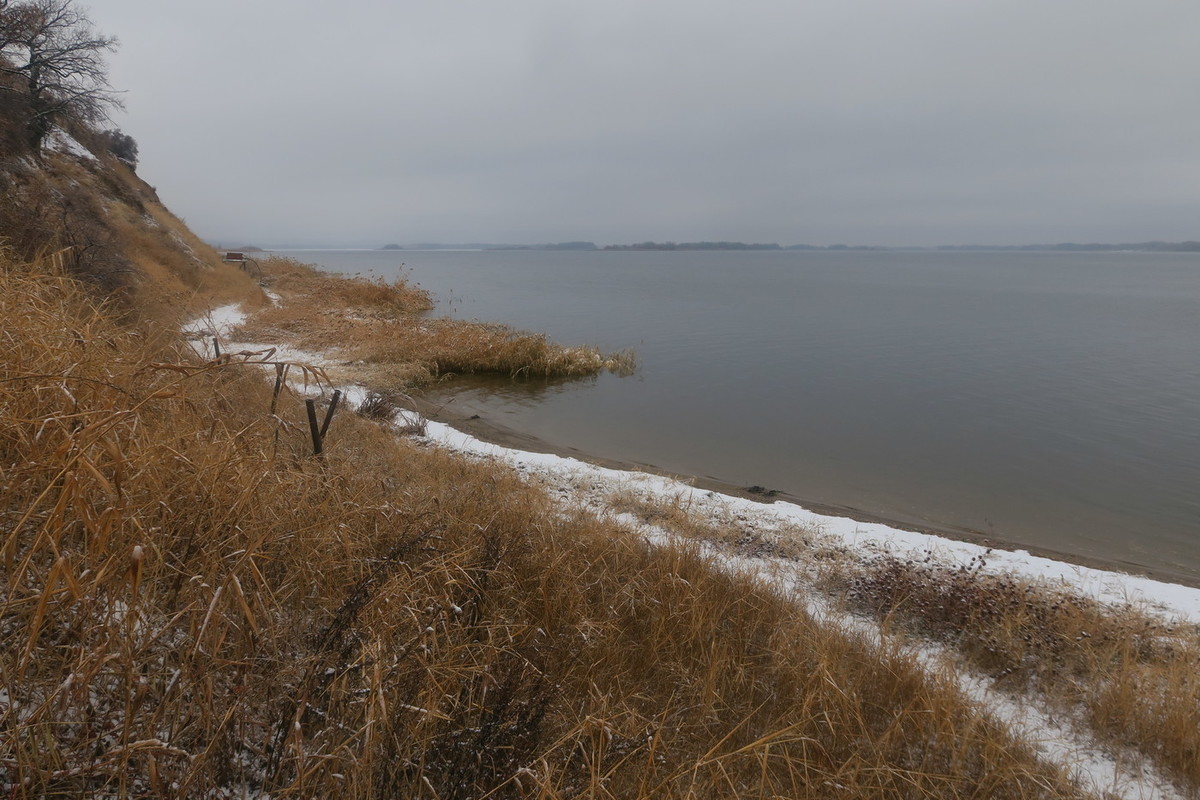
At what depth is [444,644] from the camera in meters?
2.84

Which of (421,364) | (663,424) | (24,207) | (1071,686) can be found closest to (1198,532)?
(1071,686)

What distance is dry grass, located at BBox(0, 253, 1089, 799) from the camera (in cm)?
189

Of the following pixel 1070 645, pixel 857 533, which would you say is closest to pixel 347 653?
pixel 1070 645

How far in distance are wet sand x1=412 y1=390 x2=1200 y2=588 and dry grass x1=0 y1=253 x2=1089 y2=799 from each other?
4637 mm

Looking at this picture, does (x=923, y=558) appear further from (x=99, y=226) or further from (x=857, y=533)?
(x=99, y=226)

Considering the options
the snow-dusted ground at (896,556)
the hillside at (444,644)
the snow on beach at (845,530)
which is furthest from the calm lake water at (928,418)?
the hillside at (444,644)

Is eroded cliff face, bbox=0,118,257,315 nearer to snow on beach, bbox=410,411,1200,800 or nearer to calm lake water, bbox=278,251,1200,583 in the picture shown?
snow on beach, bbox=410,411,1200,800

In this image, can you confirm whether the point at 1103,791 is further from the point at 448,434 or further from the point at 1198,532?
the point at 448,434

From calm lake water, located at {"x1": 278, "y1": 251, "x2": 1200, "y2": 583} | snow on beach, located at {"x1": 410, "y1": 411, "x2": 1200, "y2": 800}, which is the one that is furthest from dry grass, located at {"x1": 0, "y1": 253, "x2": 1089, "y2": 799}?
calm lake water, located at {"x1": 278, "y1": 251, "x2": 1200, "y2": 583}

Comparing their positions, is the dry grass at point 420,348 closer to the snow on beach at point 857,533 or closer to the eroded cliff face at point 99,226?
the eroded cliff face at point 99,226

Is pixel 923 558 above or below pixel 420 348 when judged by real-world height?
below

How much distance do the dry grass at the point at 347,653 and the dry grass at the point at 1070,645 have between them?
3.06 ft

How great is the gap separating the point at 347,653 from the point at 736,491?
759cm

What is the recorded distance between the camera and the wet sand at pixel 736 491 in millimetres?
7238
